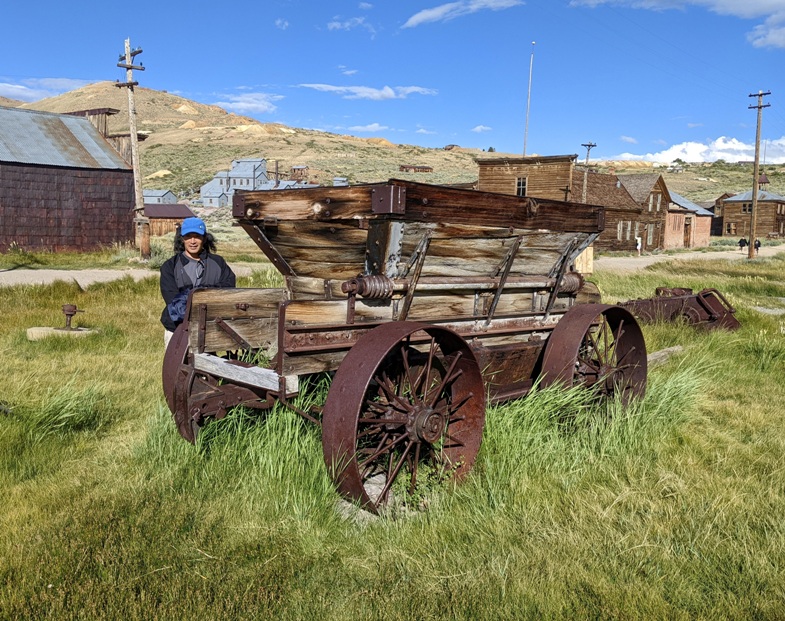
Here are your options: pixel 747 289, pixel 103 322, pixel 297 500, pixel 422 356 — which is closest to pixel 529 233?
pixel 422 356

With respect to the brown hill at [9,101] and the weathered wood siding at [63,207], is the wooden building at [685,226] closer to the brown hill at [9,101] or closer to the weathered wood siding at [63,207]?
the weathered wood siding at [63,207]

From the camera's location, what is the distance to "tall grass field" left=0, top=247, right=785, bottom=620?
280 centimetres

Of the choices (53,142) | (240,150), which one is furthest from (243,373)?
(240,150)

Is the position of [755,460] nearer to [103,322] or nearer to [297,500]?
[297,500]

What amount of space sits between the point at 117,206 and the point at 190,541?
26295mm

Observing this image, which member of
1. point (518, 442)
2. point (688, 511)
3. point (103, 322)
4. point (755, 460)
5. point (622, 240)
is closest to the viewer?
point (688, 511)

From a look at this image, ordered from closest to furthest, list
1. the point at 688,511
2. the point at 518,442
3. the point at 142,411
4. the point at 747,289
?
the point at 688,511 < the point at 518,442 < the point at 142,411 < the point at 747,289

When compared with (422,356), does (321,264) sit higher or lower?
higher

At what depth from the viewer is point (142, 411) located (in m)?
5.59

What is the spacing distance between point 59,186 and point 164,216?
25.2 meters

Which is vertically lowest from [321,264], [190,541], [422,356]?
[190,541]

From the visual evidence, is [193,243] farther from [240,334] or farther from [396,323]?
[396,323]

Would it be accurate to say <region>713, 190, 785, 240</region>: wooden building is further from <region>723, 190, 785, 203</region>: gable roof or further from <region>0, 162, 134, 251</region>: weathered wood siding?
<region>0, 162, 134, 251</region>: weathered wood siding

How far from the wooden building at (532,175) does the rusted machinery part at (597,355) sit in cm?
2795
